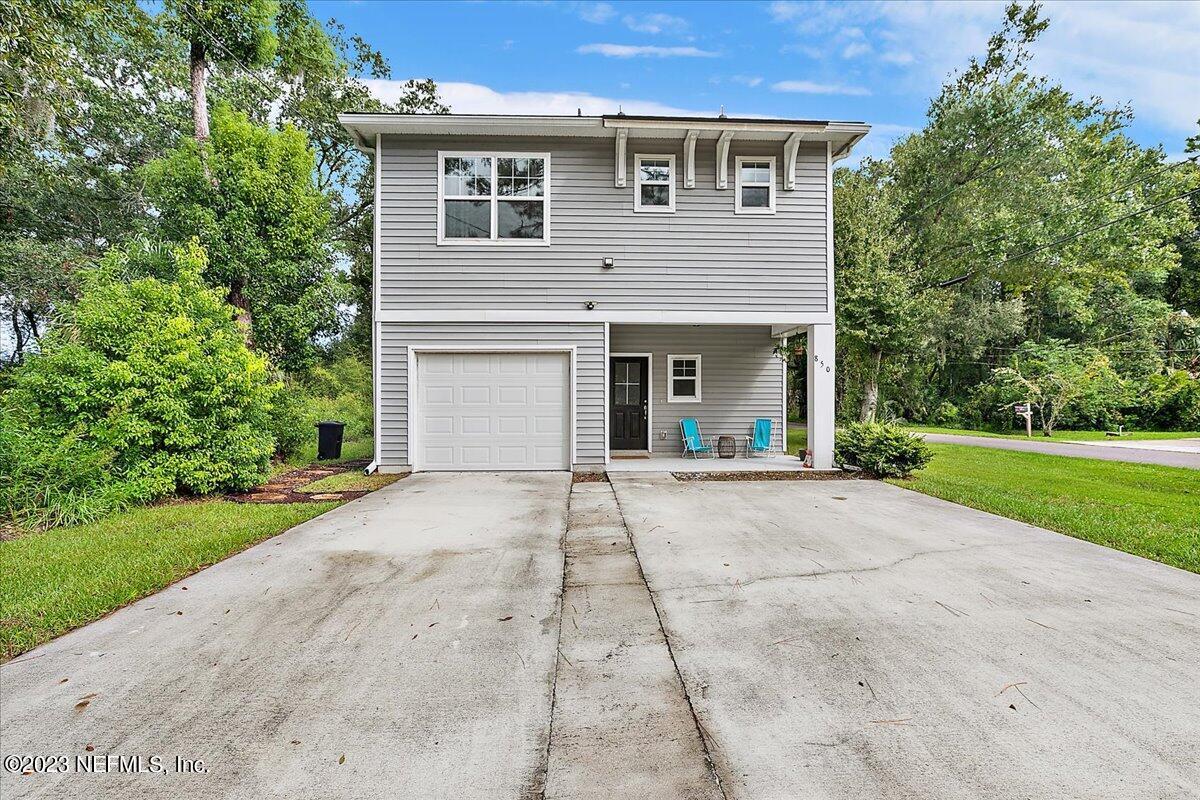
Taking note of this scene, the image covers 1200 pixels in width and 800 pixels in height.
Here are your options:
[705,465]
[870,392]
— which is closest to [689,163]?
[705,465]

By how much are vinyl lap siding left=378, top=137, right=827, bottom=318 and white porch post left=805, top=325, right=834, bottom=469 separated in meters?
0.54

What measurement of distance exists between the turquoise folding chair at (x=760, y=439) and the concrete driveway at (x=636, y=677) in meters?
6.68

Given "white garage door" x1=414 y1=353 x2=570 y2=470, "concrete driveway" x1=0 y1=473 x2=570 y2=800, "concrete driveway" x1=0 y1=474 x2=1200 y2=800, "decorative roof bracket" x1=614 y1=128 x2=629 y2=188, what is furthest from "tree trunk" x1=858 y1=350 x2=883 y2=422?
"concrete driveway" x1=0 y1=473 x2=570 y2=800

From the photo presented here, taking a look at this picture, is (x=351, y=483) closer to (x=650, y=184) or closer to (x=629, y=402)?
(x=629, y=402)

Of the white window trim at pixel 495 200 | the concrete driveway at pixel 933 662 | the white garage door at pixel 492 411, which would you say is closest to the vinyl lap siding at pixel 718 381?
the white garage door at pixel 492 411

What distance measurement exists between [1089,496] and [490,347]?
901cm

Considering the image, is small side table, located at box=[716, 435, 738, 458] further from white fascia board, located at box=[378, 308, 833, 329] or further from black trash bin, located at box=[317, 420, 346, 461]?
black trash bin, located at box=[317, 420, 346, 461]

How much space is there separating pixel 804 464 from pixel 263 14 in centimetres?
1405

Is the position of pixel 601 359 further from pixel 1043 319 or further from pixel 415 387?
pixel 1043 319

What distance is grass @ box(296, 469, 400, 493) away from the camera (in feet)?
26.0

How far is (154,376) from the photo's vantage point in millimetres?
6672

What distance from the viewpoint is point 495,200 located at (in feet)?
31.4

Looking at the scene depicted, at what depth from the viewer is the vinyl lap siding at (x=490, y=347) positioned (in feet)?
31.1

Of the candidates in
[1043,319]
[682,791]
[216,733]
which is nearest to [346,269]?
[216,733]
